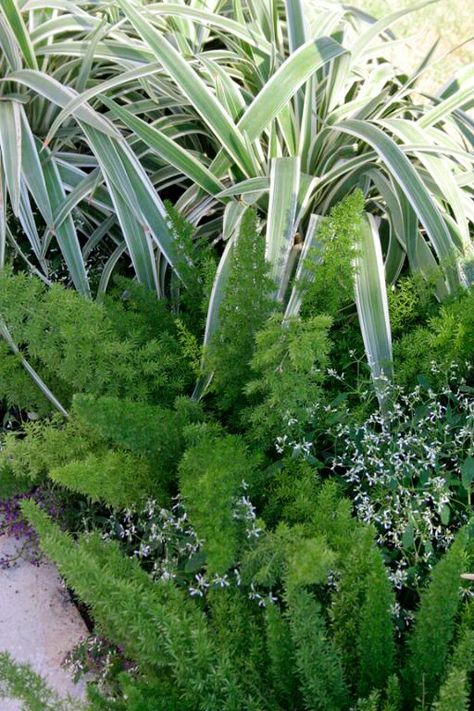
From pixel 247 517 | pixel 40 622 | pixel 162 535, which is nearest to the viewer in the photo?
pixel 247 517

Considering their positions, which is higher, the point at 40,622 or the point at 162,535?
the point at 162,535

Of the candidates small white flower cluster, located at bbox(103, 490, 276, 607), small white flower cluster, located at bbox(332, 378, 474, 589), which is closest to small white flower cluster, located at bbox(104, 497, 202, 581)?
small white flower cluster, located at bbox(103, 490, 276, 607)

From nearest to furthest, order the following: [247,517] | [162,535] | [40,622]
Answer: [247,517], [162,535], [40,622]

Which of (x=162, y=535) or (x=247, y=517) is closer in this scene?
(x=247, y=517)

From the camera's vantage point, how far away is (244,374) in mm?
1601

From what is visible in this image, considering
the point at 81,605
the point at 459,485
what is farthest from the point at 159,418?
the point at 459,485

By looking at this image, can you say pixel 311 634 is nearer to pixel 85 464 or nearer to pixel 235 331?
pixel 85 464

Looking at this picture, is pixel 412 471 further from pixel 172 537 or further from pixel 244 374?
pixel 172 537

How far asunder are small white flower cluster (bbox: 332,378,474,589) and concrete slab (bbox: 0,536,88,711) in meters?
0.63

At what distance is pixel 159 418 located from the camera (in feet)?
4.77

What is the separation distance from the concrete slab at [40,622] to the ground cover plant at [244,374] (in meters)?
0.08

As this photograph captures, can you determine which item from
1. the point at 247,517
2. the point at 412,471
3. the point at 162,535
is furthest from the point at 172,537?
the point at 412,471

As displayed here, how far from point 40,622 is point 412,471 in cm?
81

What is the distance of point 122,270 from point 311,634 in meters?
1.38
